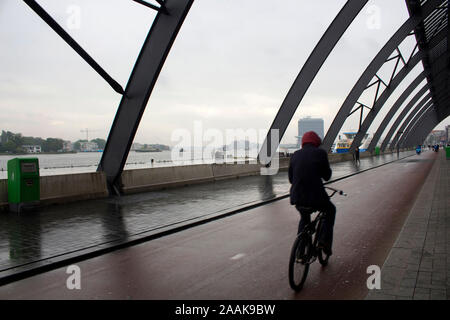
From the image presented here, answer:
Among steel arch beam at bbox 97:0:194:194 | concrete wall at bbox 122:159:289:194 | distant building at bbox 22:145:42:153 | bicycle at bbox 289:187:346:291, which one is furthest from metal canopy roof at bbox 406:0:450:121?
bicycle at bbox 289:187:346:291

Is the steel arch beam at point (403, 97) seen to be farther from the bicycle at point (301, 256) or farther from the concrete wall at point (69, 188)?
the bicycle at point (301, 256)

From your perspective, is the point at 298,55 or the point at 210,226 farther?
the point at 298,55

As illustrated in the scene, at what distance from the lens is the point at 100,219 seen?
24.9 ft

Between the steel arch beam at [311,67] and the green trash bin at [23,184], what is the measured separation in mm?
11352

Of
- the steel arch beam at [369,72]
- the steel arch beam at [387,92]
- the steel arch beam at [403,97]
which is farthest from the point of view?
the steel arch beam at [403,97]

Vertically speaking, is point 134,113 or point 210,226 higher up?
point 134,113

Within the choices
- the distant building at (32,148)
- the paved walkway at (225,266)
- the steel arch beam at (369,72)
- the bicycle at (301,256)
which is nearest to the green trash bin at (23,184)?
the distant building at (32,148)

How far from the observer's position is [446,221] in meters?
6.81

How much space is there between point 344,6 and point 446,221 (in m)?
11.9

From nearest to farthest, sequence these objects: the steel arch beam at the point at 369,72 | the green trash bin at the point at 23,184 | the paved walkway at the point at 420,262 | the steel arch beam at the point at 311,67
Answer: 1. the paved walkway at the point at 420,262
2. the green trash bin at the point at 23,184
3. the steel arch beam at the point at 311,67
4. the steel arch beam at the point at 369,72

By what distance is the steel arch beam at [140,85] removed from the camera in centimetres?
923
